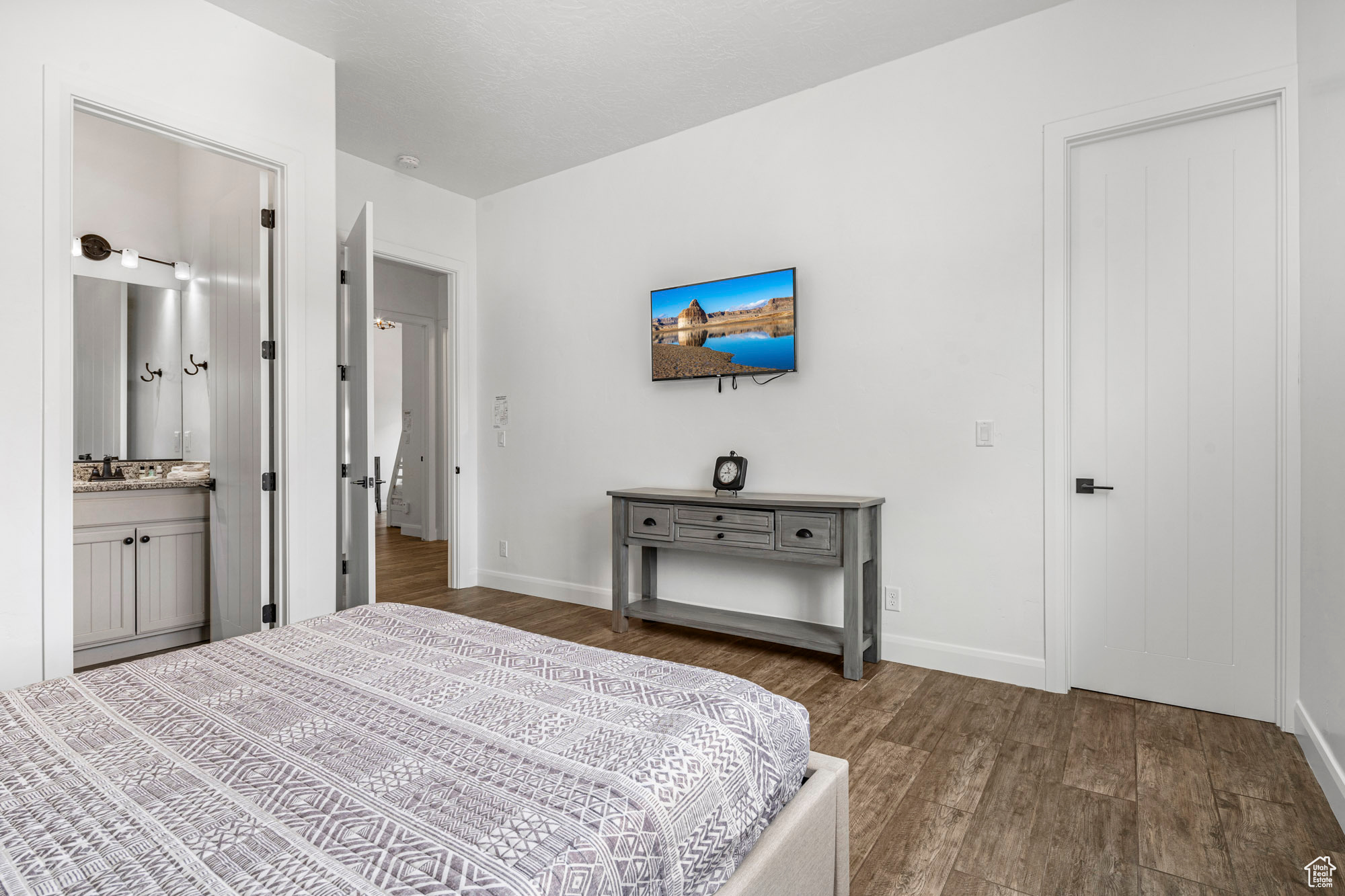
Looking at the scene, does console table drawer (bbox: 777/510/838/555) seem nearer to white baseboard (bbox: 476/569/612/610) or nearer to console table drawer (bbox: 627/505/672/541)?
console table drawer (bbox: 627/505/672/541)

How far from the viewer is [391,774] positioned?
0.99m

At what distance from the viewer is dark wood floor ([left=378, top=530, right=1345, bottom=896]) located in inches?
64.8

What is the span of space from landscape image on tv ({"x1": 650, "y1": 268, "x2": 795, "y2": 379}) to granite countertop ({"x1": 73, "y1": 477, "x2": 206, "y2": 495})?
259cm

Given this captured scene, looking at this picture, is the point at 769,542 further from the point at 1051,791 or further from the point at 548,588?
the point at 548,588

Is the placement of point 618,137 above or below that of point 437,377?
above

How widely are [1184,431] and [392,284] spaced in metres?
6.38

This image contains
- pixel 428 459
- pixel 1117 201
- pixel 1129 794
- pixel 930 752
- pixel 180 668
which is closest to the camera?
pixel 180 668

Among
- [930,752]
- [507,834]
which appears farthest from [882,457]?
[507,834]

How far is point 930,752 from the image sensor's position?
2.28 meters

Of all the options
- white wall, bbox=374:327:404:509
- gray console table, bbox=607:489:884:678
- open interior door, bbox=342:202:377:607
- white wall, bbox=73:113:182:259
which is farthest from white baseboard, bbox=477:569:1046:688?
white wall, bbox=374:327:404:509

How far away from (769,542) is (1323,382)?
2.03 m

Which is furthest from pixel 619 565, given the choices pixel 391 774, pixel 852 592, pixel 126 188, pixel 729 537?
pixel 126 188

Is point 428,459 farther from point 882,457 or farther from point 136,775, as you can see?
point 136,775

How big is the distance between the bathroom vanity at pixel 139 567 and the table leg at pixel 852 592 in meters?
3.37
